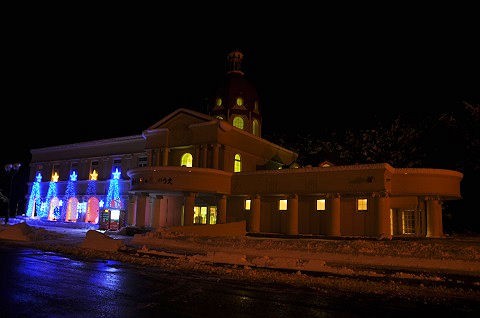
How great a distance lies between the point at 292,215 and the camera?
105ft

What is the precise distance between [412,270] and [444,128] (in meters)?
34.9

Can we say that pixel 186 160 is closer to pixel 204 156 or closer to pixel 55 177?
pixel 204 156

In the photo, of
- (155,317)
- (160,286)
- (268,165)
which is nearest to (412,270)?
(160,286)

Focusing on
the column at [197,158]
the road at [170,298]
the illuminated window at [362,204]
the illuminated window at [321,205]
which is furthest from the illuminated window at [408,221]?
the road at [170,298]

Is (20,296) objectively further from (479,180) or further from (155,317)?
(479,180)

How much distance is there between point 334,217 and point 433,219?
755 cm

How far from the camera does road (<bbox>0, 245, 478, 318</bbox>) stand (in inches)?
294

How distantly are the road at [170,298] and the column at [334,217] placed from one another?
19.6 m

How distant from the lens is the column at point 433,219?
A: 3094cm

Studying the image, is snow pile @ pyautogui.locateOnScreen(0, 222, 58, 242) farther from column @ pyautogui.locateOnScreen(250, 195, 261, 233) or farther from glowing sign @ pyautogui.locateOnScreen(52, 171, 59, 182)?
glowing sign @ pyautogui.locateOnScreen(52, 171, 59, 182)

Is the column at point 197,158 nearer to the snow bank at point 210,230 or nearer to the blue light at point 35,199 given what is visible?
the snow bank at point 210,230

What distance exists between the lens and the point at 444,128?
43906mm

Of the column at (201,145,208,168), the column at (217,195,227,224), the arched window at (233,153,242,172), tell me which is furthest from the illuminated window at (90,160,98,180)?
the column at (217,195,227,224)

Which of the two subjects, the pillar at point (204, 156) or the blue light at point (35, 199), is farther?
the blue light at point (35, 199)
